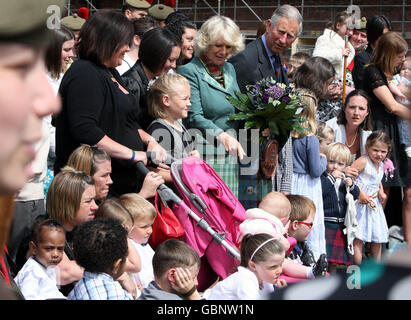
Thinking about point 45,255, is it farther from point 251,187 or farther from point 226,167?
point 251,187

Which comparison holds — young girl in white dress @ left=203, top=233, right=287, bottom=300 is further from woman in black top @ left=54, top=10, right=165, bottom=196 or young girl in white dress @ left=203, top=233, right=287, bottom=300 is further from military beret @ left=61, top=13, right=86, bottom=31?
military beret @ left=61, top=13, right=86, bottom=31

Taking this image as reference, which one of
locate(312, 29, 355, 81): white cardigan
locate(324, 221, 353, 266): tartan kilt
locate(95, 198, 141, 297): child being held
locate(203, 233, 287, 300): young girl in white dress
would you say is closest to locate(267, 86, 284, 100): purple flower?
locate(324, 221, 353, 266): tartan kilt

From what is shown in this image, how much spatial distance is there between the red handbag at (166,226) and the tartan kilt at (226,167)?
78cm

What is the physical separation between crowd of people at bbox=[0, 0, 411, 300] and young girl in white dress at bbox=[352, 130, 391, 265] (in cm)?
1

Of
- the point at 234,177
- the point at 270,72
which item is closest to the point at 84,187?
the point at 234,177

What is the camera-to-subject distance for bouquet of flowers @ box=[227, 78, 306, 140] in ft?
15.9

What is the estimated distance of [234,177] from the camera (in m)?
4.93

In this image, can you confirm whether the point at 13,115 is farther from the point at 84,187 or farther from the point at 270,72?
the point at 270,72

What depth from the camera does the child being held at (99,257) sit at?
294 cm

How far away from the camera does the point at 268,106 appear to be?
16.0 feet

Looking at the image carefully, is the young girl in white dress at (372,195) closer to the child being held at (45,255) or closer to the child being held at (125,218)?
the child being held at (125,218)

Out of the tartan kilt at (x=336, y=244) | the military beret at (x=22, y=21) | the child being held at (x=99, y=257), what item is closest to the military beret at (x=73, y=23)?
the tartan kilt at (x=336, y=244)

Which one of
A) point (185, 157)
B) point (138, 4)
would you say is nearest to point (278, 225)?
point (185, 157)
